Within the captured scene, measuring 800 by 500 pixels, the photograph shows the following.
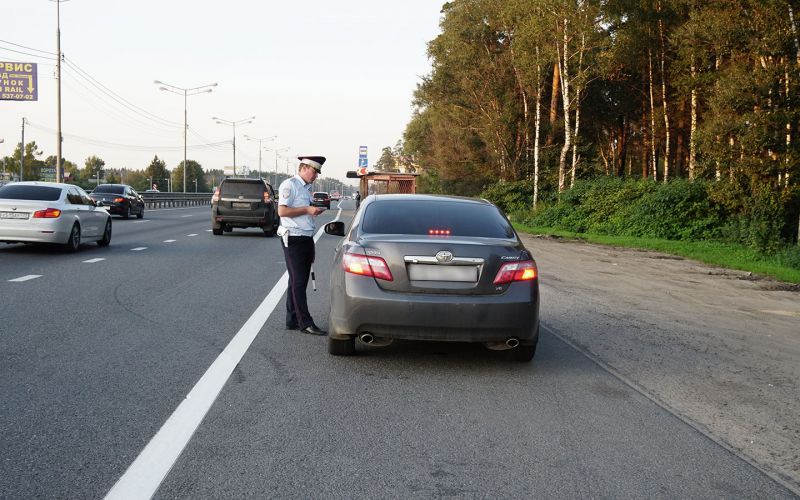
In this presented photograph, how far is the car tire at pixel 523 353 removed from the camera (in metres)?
6.93

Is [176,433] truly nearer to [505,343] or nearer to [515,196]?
[505,343]

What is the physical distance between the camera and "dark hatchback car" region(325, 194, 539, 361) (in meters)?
6.36

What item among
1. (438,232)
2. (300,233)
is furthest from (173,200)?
(438,232)

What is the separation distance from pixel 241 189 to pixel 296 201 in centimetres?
1733

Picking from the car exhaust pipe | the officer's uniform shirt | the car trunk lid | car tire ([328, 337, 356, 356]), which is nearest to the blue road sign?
the officer's uniform shirt

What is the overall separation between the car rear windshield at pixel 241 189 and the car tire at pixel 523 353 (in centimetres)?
1893

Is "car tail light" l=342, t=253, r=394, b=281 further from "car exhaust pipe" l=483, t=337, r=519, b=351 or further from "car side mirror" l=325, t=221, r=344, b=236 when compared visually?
"car side mirror" l=325, t=221, r=344, b=236

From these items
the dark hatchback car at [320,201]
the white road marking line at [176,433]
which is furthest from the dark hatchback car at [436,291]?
the dark hatchback car at [320,201]

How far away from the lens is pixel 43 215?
16344mm

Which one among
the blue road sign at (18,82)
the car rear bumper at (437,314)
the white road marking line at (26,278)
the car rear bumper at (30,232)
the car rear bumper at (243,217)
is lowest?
the white road marking line at (26,278)

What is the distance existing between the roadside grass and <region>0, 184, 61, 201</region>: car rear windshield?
15381 mm

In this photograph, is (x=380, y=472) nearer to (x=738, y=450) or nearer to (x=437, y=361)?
(x=738, y=450)

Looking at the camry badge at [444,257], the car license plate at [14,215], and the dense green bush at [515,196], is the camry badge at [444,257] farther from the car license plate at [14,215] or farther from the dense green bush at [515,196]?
the dense green bush at [515,196]

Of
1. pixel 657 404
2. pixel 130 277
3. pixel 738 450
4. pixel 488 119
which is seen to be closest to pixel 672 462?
pixel 738 450
